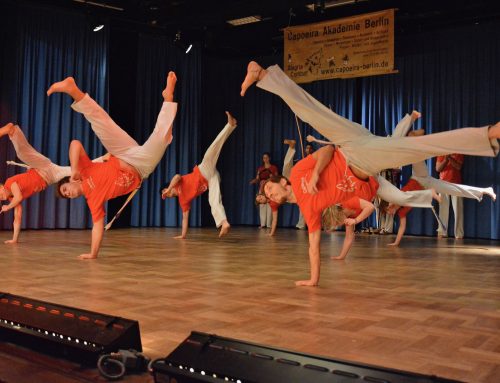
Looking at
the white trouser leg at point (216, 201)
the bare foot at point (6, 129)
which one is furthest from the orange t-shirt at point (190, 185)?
the bare foot at point (6, 129)

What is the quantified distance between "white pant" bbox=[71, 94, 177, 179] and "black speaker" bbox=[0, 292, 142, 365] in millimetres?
2537

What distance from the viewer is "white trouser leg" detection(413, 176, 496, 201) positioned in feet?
18.7

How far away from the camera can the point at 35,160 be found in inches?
238

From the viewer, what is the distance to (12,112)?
8.02 metres

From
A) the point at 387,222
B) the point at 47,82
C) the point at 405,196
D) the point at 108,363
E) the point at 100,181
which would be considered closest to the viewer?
the point at 108,363

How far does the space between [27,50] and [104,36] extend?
1.36 m

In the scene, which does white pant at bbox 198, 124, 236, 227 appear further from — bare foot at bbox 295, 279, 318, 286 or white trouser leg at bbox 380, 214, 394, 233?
white trouser leg at bbox 380, 214, 394, 233

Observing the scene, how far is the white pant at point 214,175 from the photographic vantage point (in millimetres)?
6719

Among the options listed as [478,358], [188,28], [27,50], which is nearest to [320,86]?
[188,28]

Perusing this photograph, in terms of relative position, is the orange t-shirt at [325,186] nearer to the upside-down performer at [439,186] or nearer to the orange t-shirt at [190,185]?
the upside-down performer at [439,186]

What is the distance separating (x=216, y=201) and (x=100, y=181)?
2.48m

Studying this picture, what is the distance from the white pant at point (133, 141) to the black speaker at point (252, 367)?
3083mm

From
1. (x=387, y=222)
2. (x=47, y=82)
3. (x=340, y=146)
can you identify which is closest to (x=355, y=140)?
(x=340, y=146)

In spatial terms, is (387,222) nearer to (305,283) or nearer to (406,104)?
(406,104)
